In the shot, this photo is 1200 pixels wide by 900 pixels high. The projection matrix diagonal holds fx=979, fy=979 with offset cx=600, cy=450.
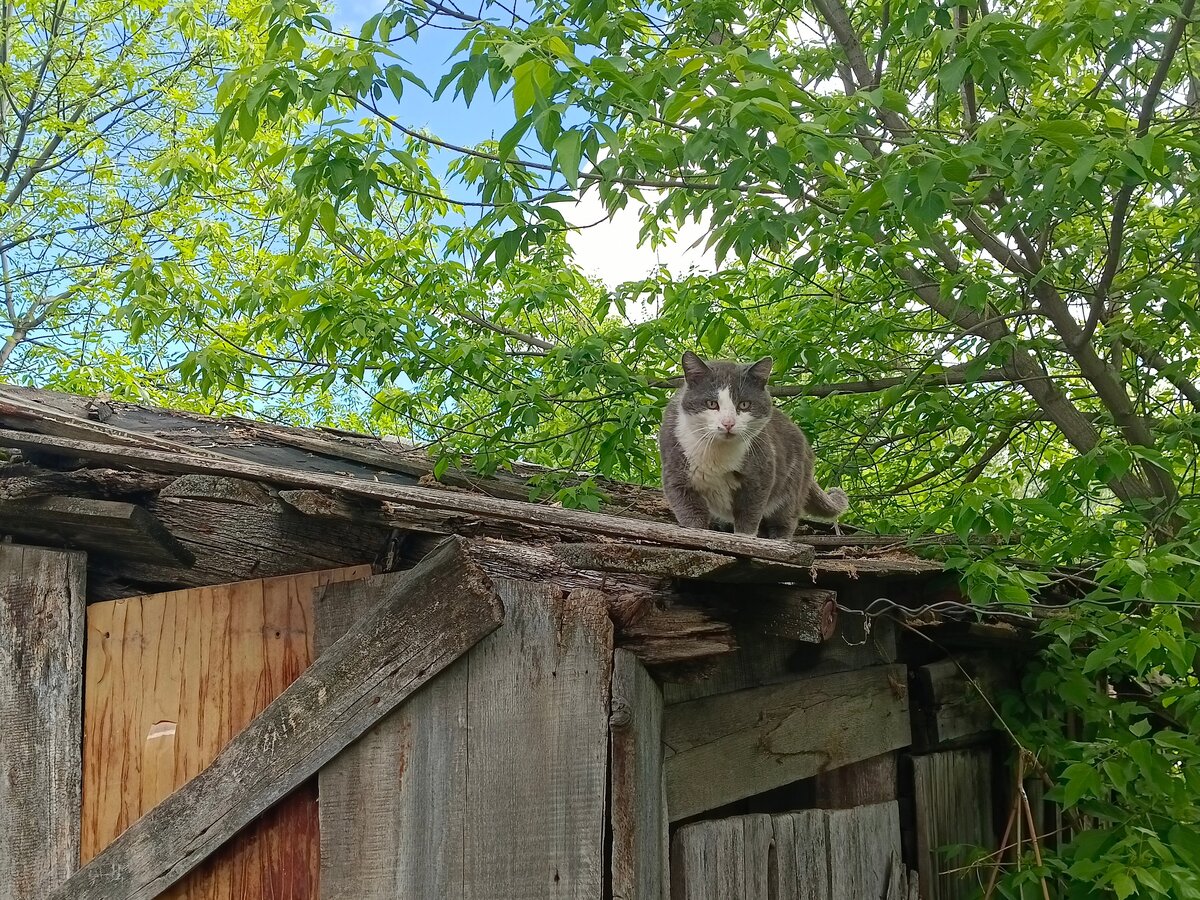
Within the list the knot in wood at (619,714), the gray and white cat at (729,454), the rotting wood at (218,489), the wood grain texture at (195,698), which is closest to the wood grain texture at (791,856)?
the knot in wood at (619,714)

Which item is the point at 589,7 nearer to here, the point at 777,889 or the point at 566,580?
the point at 566,580

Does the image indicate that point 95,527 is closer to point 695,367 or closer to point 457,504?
point 457,504

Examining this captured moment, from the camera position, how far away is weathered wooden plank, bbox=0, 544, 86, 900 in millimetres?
3107

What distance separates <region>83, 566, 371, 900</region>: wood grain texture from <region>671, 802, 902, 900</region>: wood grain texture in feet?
3.68

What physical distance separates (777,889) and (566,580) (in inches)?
58.0

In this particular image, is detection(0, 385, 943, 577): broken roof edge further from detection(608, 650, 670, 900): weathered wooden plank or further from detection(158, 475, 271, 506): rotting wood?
detection(608, 650, 670, 900): weathered wooden plank

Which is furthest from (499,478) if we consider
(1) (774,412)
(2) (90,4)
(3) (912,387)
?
(2) (90,4)

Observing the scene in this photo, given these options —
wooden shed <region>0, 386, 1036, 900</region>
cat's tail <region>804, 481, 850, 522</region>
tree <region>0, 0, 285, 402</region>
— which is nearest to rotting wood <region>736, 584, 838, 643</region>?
wooden shed <region>0, 386, 1036, 900</region>

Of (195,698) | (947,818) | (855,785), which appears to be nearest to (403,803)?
(195,698)

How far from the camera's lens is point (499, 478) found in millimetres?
5453

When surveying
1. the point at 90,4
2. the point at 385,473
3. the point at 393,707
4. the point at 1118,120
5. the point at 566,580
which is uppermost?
the point at 90,4

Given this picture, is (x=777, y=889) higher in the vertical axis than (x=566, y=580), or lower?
lower

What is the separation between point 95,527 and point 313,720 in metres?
1.03

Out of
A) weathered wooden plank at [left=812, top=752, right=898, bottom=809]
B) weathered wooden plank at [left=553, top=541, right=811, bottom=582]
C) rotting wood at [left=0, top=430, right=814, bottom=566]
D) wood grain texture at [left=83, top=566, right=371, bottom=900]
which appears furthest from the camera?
weathered wooden plank at [left=812, top=752, right=898, bottom=809]
